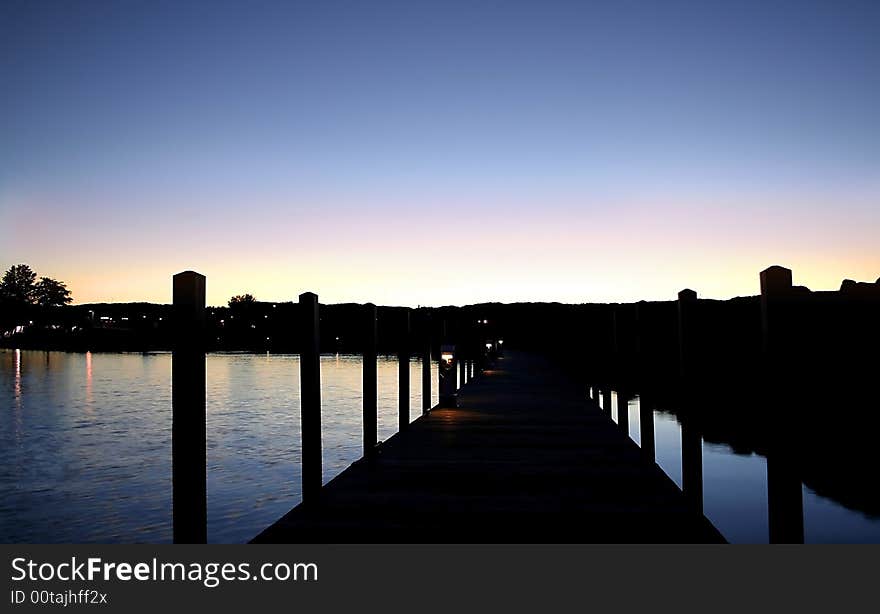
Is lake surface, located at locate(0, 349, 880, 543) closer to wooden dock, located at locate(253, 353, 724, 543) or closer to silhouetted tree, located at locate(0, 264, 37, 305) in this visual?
wooden dock, located at locate(253, 353, 724, 543)

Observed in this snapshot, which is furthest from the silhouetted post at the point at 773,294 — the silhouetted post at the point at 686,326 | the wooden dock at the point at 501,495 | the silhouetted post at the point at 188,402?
the silhouetted post at the point at 188,402

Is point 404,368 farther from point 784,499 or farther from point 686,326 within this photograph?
point 784,499

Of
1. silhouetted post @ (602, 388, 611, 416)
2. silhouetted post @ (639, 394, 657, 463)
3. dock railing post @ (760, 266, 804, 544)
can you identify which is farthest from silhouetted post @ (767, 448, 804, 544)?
silhouetted post @ (602, 388, 611, 416)

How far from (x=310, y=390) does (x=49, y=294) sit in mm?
213715

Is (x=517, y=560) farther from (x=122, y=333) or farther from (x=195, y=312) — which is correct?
(x=122, y=333)

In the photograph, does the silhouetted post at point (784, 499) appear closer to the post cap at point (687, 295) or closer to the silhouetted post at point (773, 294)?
the silhouetted post at point (773, 294)

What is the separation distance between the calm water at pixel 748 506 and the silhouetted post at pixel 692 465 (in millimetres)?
3854

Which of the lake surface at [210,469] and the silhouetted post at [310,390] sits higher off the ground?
the silhouetted post at [310,390]

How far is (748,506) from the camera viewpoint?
1127cm

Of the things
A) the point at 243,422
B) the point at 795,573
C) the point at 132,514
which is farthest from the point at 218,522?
the point at 243,422

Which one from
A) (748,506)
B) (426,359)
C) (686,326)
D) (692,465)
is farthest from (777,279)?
(426,359)

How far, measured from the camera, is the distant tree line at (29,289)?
187m

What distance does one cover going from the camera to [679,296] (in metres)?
5.70

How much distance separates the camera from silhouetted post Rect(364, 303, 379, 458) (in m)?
7.31
